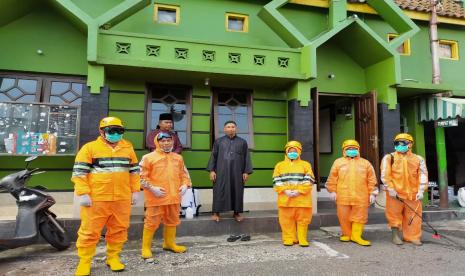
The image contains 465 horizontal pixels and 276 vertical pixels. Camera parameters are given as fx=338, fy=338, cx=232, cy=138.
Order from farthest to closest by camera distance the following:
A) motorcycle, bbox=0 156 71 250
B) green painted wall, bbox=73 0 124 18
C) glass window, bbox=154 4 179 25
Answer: glass window, bbox=154 4 179 25
green painted wall, bbox=73 0 124 18
motorcycle, bbox=0 156 71 250

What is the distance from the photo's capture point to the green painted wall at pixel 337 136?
930 centimetres

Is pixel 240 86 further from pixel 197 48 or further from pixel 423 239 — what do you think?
pixel 423 239

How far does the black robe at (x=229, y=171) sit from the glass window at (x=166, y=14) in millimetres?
3374

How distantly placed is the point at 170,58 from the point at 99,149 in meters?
3.15

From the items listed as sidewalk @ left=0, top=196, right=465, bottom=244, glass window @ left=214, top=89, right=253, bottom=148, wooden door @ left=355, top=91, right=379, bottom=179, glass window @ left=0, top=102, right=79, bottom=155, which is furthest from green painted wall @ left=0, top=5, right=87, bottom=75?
wooden door @ left=355, top=91, right=379, bottom=179

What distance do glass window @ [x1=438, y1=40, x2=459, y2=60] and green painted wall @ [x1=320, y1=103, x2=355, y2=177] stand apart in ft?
11.3

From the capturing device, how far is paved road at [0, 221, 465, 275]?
4082 mm

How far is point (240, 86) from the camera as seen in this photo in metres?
7.79

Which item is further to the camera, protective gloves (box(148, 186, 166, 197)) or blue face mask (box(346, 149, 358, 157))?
blue face mask (box(346, 149, 358, 157))

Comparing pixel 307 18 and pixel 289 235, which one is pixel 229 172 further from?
pixel 307 18

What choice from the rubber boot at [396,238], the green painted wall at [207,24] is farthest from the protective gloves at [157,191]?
the green painted wall at [207,24]

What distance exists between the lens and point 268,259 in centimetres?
455

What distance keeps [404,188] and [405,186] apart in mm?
36

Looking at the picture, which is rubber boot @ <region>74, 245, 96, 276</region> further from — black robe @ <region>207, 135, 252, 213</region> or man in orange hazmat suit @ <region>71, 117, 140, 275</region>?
black robe @ <region>207, 135, 252, 213</region>
